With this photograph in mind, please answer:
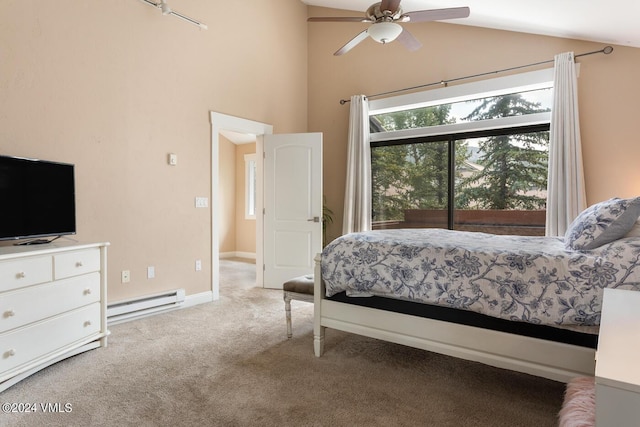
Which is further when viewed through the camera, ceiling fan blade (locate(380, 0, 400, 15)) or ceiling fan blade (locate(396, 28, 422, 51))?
ceiling fan blade (locate(396, 28, 422, 51))

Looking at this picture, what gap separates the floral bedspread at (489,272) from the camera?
168 centimetres

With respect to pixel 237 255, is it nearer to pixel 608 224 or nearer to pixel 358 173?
pixel 358 173

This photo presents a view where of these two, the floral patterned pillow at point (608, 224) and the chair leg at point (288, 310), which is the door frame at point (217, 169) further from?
the floral patterned pillow at point (608, 224)

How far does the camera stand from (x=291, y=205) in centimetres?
473

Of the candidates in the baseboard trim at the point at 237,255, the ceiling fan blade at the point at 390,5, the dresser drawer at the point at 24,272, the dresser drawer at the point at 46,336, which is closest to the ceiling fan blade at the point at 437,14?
the ceiling fan blade at the point at 390,5

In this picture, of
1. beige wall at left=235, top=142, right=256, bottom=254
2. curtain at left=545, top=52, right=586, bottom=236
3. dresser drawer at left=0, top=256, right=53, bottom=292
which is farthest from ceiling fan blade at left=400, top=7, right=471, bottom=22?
beige wall at left=235, top=142, right=256, bottom=254

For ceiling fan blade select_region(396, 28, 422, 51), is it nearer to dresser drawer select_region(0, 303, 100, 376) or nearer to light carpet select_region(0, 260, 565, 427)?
light carpet select_region(0, 260, 565, 427)

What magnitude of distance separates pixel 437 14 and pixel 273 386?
2696 millimetres

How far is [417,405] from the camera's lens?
1929mm

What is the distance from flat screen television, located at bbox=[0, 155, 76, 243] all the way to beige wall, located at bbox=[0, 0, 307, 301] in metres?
0.29

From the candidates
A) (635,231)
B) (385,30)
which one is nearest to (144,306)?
(385,30)

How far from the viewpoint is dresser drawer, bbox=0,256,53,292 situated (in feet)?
6.69

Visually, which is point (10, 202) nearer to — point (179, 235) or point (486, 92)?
point (179, 235)

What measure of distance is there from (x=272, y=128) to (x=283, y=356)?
323cm
